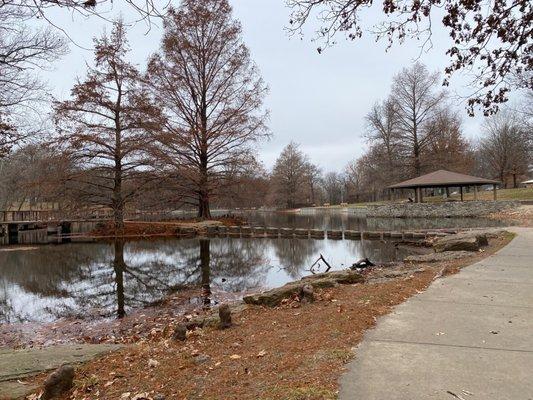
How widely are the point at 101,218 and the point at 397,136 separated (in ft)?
113

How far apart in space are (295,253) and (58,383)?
1416cm

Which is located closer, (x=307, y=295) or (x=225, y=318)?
(x=225, y=318)

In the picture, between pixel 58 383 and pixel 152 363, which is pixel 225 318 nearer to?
pixel 152 363

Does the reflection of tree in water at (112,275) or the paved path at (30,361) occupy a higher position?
the paved path at (30,361)

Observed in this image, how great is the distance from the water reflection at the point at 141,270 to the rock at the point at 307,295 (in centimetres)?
353

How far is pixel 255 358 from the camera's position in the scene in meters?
4.38

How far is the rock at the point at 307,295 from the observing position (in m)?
6.82

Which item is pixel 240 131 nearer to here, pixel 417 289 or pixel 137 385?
pixel 417 289

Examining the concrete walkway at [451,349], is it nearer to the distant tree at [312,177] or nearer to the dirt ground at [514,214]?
the dirt ground at [514,214]


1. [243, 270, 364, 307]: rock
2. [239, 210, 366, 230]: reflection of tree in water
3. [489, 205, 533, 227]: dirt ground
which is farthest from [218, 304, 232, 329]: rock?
[489, 205, 533, 227]: dirt ground

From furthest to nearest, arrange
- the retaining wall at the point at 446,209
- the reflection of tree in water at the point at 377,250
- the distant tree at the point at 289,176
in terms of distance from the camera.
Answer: the distant tree at the point at 289,176 < the retaining wall at the point at 446,209 < the reflection of tree in water at the point at 377,250

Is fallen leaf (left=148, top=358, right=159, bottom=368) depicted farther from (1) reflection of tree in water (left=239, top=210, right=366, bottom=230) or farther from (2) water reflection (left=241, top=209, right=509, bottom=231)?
(1) reflection of tree in water (left=239, top=210, right=366, bottom=230)

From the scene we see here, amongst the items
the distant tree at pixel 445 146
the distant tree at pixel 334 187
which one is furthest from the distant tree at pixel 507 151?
the distant tree at pixel 334 187

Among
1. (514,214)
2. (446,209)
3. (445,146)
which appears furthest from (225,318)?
(445,146)
